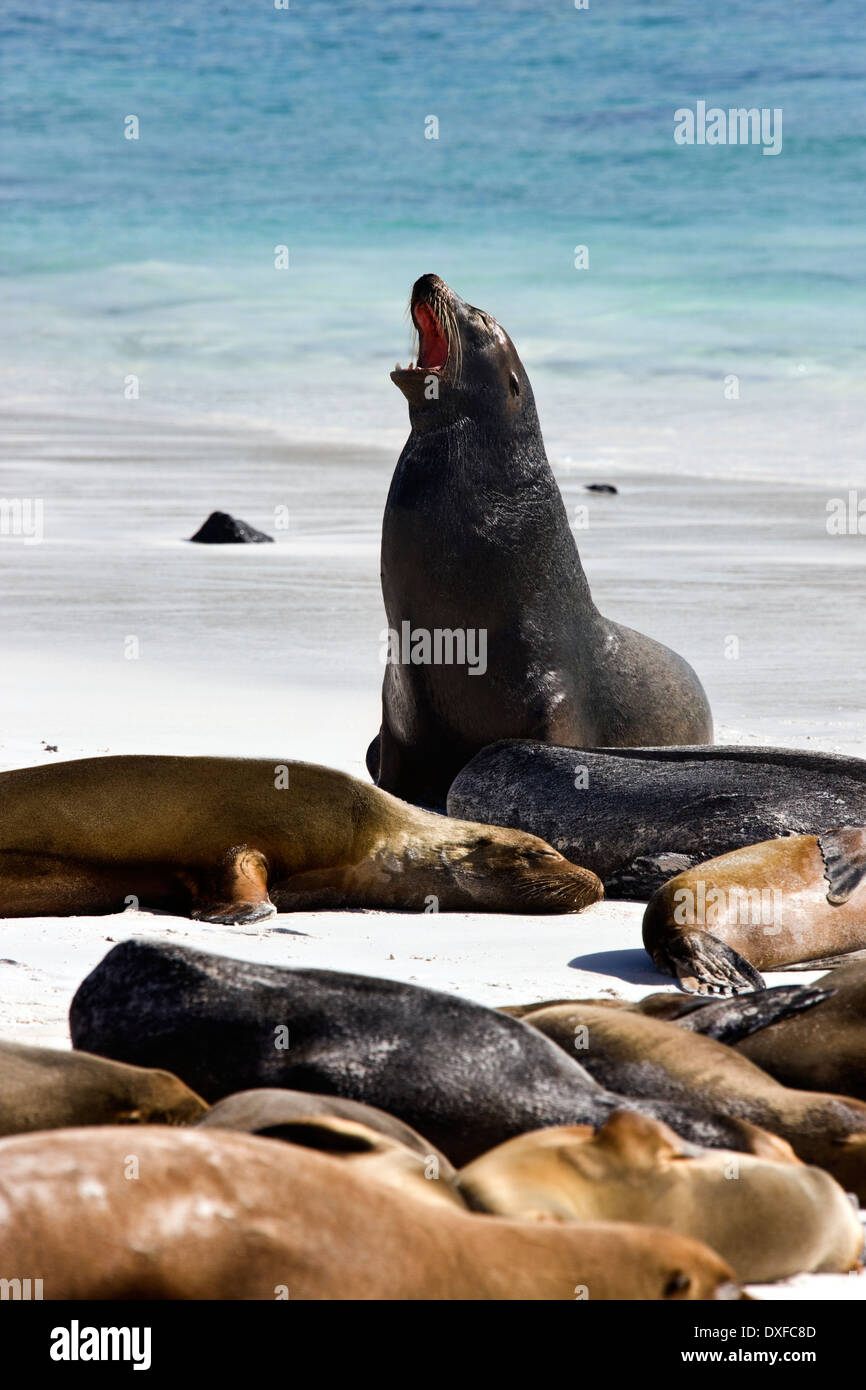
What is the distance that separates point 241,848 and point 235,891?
190 millimetres

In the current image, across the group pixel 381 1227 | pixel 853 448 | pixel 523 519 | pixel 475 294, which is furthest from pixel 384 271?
pixel 381 1227

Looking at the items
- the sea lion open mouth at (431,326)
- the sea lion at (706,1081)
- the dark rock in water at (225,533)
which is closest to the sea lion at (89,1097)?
the sea lion at (706,1081)

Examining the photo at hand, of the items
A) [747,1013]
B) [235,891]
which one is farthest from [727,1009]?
[235,891]

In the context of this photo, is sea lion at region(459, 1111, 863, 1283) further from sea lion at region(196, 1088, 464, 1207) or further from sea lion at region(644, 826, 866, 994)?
sea lion at region(644, 826, 866, 994)

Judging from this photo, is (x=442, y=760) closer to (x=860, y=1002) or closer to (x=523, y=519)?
(x=523, y=519)

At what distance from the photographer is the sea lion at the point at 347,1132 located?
2619 millimetres

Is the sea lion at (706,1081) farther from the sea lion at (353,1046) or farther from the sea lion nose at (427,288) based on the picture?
the sea lion nose at (427,288)

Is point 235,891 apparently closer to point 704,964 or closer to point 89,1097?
point 704,964

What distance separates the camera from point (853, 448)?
81.5 ft

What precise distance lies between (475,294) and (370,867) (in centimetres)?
3196

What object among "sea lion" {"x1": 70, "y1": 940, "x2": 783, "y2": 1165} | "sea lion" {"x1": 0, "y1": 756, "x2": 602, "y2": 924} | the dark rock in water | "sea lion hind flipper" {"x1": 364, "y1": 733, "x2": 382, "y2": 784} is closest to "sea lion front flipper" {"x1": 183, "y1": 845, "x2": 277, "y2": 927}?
"sea lion" {"x1": 0, "y1": 756, "x2": 602, "y2": 924}

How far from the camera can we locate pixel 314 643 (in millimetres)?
11008

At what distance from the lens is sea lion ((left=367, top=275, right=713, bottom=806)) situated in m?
7.61
